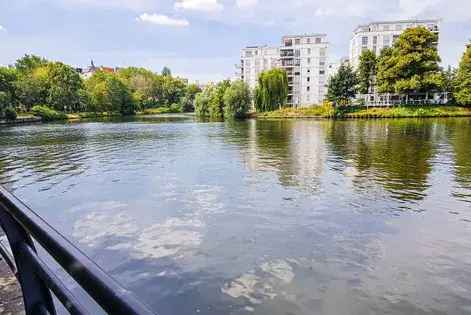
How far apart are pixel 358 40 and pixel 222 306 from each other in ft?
319

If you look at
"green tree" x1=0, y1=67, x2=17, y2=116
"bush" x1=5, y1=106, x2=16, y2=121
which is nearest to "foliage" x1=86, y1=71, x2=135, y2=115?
"green tree" x1=0, y1=67, x2=17, y2=116

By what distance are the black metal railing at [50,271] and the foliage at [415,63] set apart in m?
70.9

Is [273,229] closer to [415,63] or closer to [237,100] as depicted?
[415,63]

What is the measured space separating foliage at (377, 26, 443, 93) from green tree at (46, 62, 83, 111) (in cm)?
8068

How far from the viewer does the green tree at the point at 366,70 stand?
241 feet

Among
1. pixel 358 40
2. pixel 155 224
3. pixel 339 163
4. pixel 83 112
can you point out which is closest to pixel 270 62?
pixel 358 40

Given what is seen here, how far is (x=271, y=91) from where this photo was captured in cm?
8138

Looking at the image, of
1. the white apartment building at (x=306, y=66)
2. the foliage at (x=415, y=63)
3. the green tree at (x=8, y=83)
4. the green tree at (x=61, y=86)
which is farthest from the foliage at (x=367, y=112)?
the green tree at (x=8, y=83)

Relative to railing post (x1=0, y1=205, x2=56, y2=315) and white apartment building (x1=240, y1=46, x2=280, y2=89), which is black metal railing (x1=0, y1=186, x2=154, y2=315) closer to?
railing post (x1=0, y1=205, x2=56, y2=315)

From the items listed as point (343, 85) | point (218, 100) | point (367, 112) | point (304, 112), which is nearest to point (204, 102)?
point (218, 100)

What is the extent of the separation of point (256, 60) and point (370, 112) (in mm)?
53929

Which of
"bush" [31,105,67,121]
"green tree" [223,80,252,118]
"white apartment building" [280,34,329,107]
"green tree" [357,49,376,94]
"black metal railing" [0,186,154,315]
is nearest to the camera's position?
"black metal railing" [0,186,154,315]

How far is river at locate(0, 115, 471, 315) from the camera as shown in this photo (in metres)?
7.05

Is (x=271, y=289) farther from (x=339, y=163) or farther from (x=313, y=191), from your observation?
(x=339, y=163)
